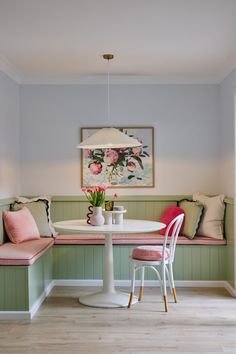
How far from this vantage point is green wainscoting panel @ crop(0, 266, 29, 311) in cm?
406

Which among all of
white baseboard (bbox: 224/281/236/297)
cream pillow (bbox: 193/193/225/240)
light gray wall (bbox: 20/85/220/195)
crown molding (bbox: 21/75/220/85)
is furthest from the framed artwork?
white baseboard (bbox: 224/281/236/297)

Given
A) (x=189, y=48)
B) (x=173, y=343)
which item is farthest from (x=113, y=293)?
(x=189, y=48)

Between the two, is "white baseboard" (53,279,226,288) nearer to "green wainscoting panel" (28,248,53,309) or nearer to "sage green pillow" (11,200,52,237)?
"green wainscoting panel" (28,248,53,309)

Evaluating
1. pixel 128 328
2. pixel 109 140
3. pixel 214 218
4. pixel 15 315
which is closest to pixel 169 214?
pixel 214 218

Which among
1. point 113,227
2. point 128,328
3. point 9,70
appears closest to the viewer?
point 128,328

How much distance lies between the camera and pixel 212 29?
3.87m

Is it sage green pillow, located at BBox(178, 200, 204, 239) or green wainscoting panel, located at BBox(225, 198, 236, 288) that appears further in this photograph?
sage green pillow, located at BBox(178, 200, 204, 239)

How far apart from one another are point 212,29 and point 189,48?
59 centimetres

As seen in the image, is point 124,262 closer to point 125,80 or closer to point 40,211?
point 40,211

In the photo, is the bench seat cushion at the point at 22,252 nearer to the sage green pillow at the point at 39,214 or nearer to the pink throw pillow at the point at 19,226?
the pink throw pillow at the point at 19,226

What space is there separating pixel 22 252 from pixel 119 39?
203 centimetres

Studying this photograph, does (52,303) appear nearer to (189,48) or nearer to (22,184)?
(22,184)

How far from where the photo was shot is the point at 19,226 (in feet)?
15.7

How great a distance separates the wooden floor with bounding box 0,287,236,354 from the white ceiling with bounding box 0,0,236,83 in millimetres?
2376
